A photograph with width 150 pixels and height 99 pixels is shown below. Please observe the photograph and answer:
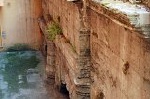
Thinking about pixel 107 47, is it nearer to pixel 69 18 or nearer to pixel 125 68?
pixel 125 68

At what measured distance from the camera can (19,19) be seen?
16156mm

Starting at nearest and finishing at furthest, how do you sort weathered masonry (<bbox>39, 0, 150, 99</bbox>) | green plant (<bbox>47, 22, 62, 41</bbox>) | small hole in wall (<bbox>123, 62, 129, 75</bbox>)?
weathered masonry (<bbox>39, 0, 150, 99</bbox>) < small hole in wall (<bbox>123, 62, 129, 75</bbox>) < green plant (<bbox>47, 22, 62, 41</bbox>)

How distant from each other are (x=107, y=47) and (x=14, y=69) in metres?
8.12

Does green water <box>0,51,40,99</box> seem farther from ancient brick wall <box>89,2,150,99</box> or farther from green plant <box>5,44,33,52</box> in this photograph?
ancient brick wall <box>89,2,150,99</box>

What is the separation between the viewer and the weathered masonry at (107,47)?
4156 millimetres

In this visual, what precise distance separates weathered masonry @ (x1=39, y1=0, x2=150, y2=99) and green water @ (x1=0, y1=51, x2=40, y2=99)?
8.48ft

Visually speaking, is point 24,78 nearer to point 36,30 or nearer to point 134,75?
point 36,30

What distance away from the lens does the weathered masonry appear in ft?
13.6

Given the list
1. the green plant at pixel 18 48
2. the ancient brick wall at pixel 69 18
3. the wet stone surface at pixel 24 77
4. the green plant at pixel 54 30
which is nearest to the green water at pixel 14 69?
the wet stone surface at pixel 24 77

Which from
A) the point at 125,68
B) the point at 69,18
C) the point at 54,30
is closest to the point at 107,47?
the point at 125,68

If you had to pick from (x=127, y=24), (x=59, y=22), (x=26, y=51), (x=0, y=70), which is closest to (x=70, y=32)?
(x=59, y=22)

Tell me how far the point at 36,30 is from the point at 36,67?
9.13 feet

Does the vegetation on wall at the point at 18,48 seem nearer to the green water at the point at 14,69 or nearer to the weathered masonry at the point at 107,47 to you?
the green water at the point at 14,69

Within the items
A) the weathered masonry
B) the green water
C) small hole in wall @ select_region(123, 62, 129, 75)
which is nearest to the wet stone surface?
the green water
